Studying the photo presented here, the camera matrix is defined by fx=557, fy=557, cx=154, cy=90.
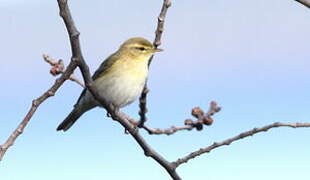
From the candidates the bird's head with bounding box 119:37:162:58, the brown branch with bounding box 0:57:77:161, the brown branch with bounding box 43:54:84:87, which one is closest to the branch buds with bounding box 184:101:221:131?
the brown branch with bounding box 43:54:84:87

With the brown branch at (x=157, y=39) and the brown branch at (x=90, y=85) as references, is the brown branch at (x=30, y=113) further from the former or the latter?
the brown branch at (x=157, y=39)

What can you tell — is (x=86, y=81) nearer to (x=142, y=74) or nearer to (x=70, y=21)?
(x=70, y=21)

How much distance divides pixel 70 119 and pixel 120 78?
123 centimetres

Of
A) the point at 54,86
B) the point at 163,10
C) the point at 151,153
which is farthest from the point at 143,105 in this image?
the point at 54,86

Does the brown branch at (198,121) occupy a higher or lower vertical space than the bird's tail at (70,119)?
lower

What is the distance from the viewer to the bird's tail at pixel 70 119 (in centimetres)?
946

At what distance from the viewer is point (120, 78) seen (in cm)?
906

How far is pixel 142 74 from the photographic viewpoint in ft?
30.0

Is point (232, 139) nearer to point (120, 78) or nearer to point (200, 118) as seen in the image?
point (200, 118)

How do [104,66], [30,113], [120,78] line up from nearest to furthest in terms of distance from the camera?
[30,113], [120,78], [104,66]

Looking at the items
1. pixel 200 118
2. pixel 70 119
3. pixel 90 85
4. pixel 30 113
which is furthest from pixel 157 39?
pixel 70 119

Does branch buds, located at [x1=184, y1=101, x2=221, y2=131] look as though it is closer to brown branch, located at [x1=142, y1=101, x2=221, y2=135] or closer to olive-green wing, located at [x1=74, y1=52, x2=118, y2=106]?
brown branch, located at [x1=142, y1=101, x2=221, y2=135]

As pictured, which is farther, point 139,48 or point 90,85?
point 139,48

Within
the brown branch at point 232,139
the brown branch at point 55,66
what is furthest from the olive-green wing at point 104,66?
the brown branch at point 232,139
